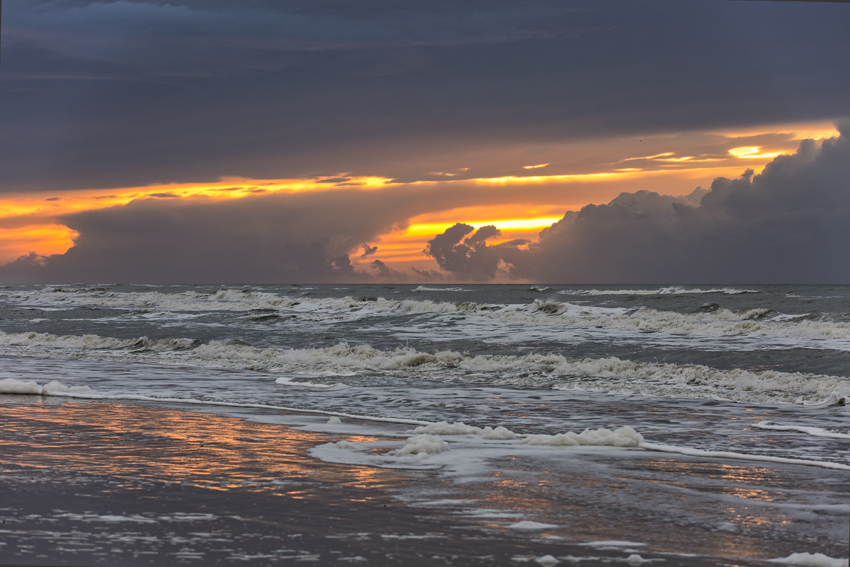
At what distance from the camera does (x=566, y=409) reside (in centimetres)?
1284

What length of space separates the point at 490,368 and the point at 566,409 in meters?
6.71

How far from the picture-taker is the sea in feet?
19.5

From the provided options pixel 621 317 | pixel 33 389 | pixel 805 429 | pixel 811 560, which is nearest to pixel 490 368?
pixel 805 429

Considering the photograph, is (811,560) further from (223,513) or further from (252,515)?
(223,513)

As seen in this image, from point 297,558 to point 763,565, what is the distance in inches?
118

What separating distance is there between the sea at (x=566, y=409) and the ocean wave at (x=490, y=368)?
0.24 feet

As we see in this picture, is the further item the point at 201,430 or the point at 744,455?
the point at 201,430

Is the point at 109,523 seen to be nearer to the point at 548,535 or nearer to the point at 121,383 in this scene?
the point at 548,535

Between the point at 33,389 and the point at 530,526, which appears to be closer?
the point at 530,526

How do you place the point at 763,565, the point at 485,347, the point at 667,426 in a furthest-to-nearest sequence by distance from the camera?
the point at 485,347 < the point at 667,426 < the point at 763,565

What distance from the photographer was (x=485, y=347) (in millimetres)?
24719

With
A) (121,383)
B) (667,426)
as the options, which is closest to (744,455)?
(667,426)

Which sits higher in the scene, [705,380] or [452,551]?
[452,551]

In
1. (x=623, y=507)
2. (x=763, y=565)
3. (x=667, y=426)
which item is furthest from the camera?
(x=667, y=426)
